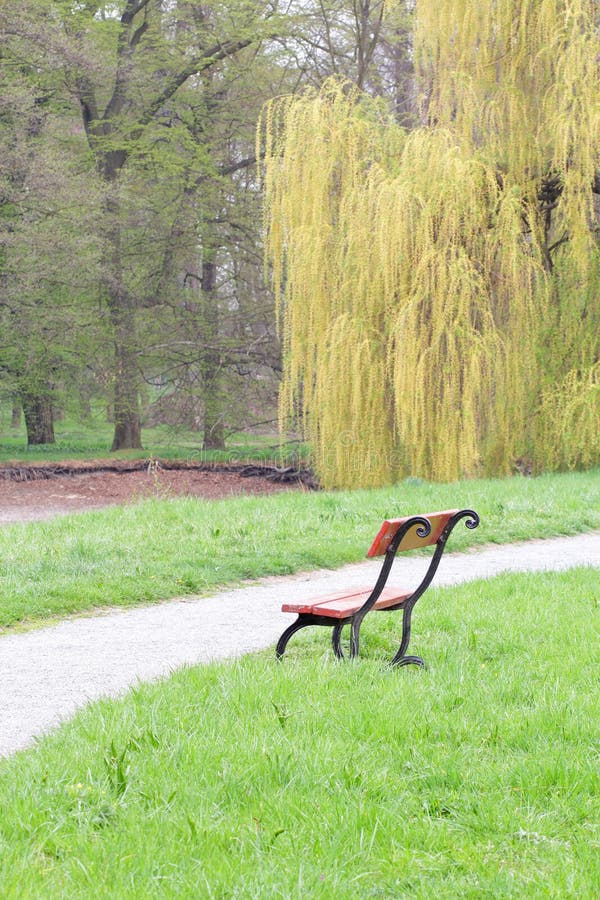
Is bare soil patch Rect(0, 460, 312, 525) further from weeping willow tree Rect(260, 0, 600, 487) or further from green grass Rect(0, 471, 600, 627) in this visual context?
green grass Rect(0, 471, 600, 627)

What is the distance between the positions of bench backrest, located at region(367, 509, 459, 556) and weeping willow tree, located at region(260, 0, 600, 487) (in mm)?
9774

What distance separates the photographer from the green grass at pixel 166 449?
25.2 meters

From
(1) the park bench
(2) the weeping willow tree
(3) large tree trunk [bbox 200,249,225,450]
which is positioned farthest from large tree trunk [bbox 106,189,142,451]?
(1) the park bench

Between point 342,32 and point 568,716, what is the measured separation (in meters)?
25.3

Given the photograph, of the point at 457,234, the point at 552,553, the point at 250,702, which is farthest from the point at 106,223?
the point at 250,702

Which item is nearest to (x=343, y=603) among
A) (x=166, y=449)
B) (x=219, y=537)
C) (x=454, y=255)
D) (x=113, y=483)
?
(x=219, y=537)

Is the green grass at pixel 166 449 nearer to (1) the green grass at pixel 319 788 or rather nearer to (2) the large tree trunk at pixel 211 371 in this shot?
(2) the large tree trunk at pixel 211 371

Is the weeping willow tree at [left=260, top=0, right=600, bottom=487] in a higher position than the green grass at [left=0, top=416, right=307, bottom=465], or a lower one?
higher

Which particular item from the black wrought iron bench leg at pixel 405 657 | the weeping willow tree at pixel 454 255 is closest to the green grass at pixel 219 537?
the weeping willow tree at pixel 454 255

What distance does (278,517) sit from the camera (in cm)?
1074

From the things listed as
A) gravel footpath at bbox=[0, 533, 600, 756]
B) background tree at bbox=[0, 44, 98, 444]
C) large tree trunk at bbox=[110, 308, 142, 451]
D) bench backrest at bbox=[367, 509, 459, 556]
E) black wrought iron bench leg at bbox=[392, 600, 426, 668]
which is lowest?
gravel footpath at bbox=[0, 533, 600, 756]

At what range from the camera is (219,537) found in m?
9.58

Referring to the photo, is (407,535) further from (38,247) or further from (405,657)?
(38,247)

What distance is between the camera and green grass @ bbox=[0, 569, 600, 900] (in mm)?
2943
